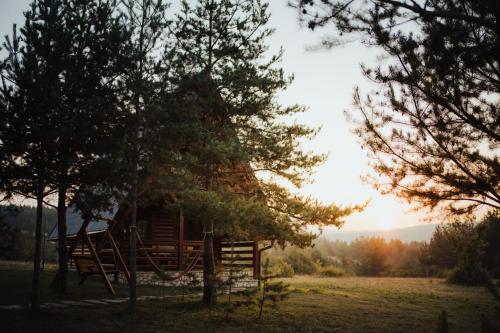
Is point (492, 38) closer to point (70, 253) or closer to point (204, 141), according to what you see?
point (204, 141)

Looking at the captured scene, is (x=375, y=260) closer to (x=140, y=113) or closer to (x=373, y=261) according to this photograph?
(x=373, y=261)

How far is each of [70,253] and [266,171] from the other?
22.3ft

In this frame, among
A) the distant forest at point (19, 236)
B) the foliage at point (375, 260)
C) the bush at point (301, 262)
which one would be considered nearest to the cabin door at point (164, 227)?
the distant forest at point (19, 236)

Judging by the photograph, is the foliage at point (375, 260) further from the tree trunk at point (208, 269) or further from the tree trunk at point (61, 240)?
the tree trunk at point (61, 240)

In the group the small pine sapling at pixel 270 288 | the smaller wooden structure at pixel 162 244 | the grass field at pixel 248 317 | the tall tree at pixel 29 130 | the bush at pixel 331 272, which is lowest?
→ the bush at pixel 331 272

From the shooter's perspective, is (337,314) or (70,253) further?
(70,253)

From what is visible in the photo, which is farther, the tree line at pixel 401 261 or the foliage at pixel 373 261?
the foliage at pixel 373 261

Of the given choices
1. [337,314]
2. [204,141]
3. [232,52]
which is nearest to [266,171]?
[204,141]

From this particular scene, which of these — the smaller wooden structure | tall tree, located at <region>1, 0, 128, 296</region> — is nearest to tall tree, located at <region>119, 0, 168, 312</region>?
tall tree, located at <region>1, 0, 128, 296</region>

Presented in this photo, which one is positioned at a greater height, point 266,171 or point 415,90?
point 415,90

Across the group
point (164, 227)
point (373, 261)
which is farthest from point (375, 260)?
point (164, 227)

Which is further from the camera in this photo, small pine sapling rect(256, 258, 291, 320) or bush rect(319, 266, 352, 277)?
bush rect(319, 266, 352, 277)

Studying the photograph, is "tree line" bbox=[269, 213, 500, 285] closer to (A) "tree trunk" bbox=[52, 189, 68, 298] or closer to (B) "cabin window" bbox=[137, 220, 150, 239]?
(B) "cabin window" bbox=[137, 220, 150, 239]

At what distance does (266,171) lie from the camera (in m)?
11.1
